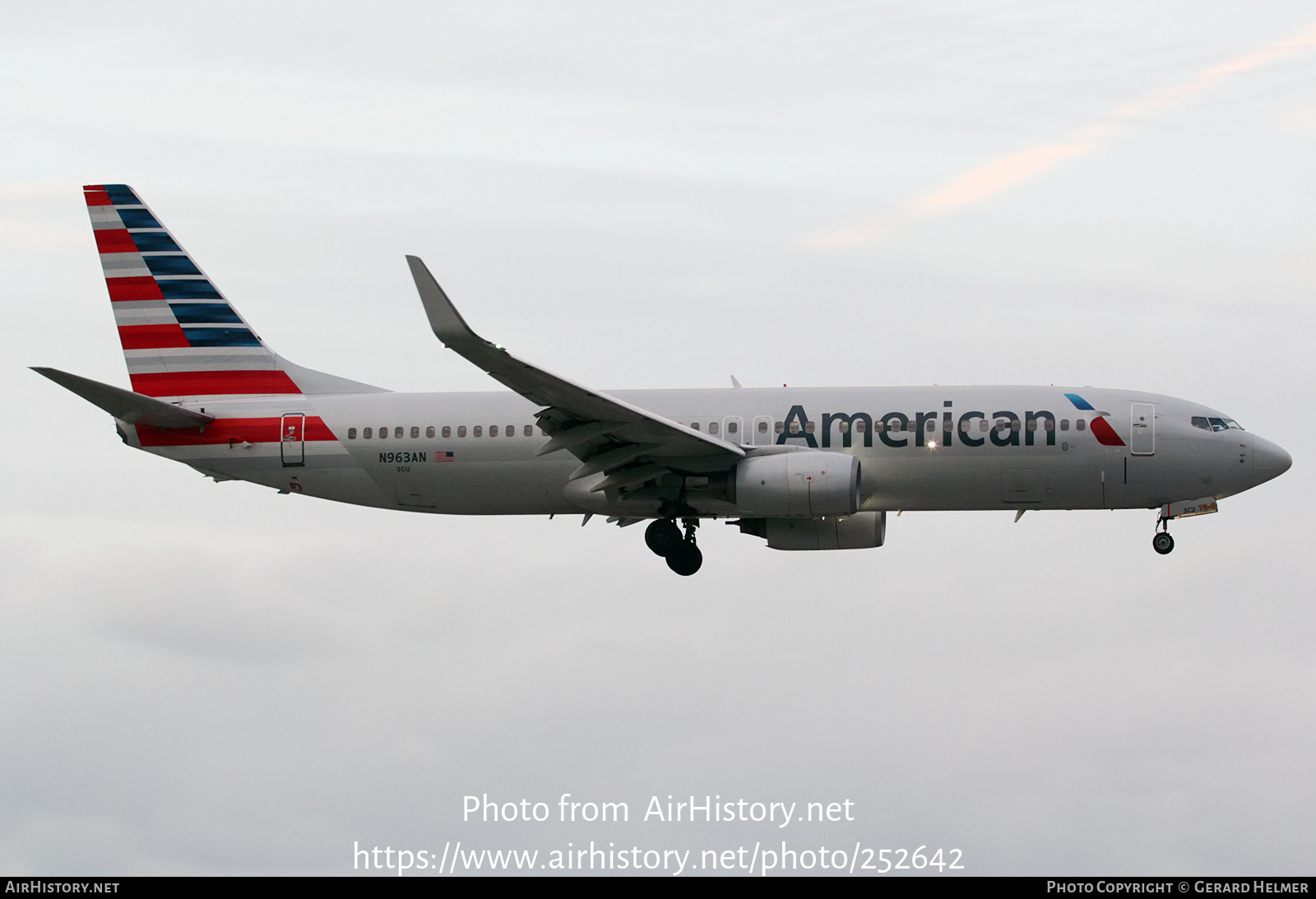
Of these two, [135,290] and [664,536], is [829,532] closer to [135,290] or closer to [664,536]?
[664,536]

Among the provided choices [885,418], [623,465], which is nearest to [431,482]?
[623,465]

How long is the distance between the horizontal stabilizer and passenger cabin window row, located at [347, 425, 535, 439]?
12.7 feet

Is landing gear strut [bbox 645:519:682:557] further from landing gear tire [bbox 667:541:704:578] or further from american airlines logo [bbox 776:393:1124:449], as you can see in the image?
american airlines logo [bbox 776:393:1124:449]

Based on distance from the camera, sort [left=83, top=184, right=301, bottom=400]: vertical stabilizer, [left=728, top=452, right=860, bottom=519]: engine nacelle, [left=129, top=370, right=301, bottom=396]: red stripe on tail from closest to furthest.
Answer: [left=728, top=452, right=860, bottom=519]: engine nacelle → [left=129, top=370, right=301, bottom=396]: red stripe on tail → [left=83, top=184, right=301, bottom=400]: vertical stabilizer

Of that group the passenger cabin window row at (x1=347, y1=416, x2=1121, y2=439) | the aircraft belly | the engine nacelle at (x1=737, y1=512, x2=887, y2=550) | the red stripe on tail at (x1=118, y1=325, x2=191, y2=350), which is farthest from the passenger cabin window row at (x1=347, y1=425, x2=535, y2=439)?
the engine nacelle at (x1=737, y1=512, x2=887, y2=550)

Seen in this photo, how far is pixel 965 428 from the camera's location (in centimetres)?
3547

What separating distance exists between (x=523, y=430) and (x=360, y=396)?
4635 mm

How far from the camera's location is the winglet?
95.2 ft

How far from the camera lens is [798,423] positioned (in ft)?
119

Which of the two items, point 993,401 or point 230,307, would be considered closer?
point 993,401

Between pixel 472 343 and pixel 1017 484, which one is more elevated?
pixel 472 343

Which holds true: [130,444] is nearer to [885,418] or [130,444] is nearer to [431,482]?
[431,482]

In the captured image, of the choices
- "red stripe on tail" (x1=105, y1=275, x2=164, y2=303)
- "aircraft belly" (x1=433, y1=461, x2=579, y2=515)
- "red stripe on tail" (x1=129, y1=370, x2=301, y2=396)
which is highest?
"red stripe on tail" (x1=105, y1=275, x2=164, y2=303)

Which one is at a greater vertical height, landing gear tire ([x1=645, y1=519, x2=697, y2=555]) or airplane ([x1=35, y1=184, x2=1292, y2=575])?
airplane ([x1=35, y1=184, x2=1292, y2=575])
